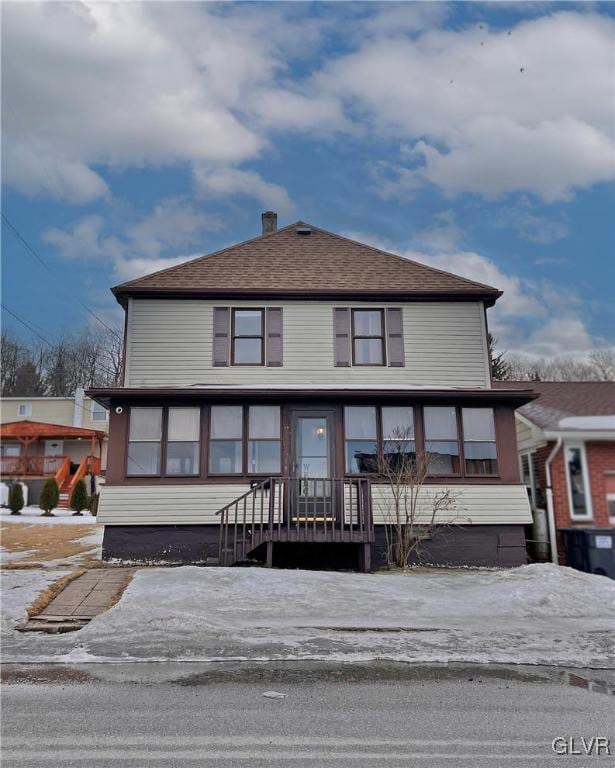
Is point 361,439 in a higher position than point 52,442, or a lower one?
lower

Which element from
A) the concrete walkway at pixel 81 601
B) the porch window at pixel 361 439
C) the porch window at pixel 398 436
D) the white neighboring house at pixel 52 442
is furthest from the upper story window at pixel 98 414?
the porch window at pixel 398 436

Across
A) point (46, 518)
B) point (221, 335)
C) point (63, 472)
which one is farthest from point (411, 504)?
point (63, 472)

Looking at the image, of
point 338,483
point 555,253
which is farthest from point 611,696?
point 555,253

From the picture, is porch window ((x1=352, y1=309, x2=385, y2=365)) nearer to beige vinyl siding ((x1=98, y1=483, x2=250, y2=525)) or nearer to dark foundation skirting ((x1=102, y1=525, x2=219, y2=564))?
beige vinyl siding ((x1=98, y1=483, x2=250, y2=525))

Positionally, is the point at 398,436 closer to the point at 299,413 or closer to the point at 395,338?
the point at 299,413

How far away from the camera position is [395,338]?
1250cm

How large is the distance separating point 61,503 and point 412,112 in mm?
20839

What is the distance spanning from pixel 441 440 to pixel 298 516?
3.59 metres

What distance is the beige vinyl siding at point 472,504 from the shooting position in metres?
11.1

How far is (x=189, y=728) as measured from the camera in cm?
391

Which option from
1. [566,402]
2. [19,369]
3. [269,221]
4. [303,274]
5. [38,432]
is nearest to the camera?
[303,274]

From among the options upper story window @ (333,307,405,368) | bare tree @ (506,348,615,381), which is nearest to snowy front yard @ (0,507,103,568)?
upper story window @ (333,307,405,368)

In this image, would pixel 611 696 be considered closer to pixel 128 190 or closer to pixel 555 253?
pixel 128 190

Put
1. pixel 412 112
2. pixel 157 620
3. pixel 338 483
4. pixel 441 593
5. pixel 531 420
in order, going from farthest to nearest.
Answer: pixel 412 112
pixel 531 420
pixel 338 483
pixel 441 593
pixel 157 620
